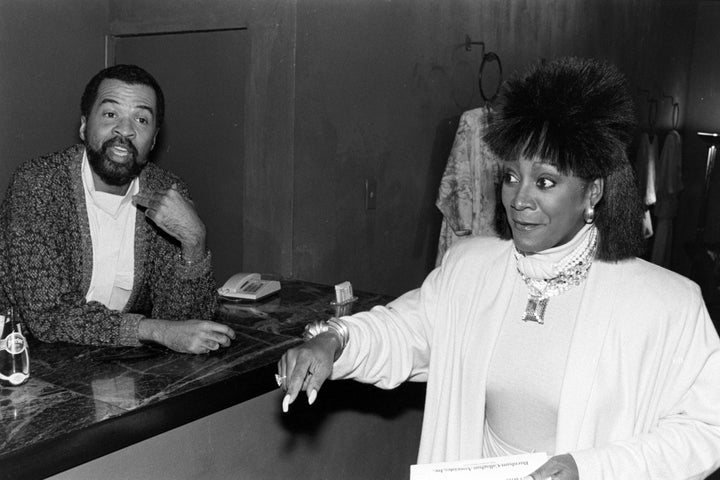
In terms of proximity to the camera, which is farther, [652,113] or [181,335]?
[652,113]

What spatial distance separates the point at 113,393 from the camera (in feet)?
5.41

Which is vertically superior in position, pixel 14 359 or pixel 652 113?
pixel 652 113

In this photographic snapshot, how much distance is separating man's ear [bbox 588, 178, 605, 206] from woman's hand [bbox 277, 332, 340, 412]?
0.60 m

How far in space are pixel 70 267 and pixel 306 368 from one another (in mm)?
1008

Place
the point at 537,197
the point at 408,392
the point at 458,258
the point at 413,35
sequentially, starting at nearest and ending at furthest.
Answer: the point at 537,197 < the point at 458,258 < the point at 408,392 < the point at 413,35

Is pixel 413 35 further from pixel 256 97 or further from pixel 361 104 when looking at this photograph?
pixel 256 97

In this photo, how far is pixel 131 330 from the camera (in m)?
1.96

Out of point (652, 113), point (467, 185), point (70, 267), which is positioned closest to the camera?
point (70, 267)

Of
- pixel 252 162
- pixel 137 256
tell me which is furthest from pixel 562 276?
pixel 252 162

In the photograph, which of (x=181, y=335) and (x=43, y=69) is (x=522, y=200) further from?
(x=43, y=69)

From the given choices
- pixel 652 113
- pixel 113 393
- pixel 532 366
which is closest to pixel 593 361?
pixel 532 366

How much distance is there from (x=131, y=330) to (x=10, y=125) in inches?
67.3

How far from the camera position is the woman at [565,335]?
1.38m

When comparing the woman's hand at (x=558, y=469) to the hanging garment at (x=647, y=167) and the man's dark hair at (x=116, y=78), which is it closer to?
the man's dark hair at (x=116, y=78)
